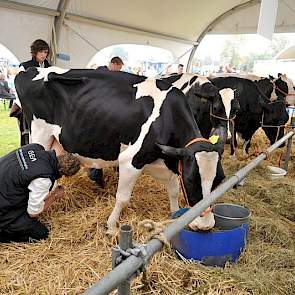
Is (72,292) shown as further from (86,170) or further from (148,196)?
(86,170)

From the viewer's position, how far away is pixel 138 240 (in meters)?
2.66

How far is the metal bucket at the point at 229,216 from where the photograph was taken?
272cm

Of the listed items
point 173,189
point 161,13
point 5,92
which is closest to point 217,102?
point 173,189

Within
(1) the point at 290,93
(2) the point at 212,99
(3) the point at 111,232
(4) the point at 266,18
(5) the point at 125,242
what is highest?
(4) the point at 266,18

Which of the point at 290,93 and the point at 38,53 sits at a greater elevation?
the point at 38,53

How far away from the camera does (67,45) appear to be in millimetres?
7633

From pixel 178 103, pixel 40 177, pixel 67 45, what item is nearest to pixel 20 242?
pixel 40 177

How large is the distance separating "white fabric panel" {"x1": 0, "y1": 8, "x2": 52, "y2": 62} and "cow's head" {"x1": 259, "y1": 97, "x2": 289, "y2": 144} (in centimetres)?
428

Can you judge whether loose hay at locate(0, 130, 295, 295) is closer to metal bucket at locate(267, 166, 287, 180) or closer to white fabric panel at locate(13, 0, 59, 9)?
metal bucket at locate(267, 166, 287, 180)

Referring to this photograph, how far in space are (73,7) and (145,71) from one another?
359 inches

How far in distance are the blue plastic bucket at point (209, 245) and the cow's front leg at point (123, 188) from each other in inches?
27.1

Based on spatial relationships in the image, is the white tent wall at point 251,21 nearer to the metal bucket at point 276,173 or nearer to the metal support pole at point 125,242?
the metal bucket at point 276,173

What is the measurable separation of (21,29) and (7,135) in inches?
91.9

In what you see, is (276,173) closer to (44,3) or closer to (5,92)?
(44,3)
